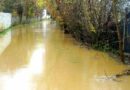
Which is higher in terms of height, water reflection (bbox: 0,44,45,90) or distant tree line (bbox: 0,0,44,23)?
distant tree line (bbox: 0,0,44,23)

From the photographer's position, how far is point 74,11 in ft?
57.8

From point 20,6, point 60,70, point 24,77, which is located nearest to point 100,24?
point 60,70

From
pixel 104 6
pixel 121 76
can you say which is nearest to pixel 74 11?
pixel 104 6

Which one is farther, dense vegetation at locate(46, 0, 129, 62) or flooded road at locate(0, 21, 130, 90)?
dense vegetation at locate(46, 0, 129, 62)

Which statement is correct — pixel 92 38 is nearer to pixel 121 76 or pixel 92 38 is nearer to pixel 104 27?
pixel 104 27

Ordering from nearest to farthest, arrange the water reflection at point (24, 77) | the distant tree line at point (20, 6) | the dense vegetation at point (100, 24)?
the water reflection at point (24, 77) → the dense vegetation at point (100, 24) → the distant tree line at point (20, 6)

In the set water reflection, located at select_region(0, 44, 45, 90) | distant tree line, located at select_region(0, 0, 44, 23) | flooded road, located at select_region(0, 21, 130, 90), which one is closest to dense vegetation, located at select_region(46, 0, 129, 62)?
flooded road, located at select_region(0, 21, 130, 90)

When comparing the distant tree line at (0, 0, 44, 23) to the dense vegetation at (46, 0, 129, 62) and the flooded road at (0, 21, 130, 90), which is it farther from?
the flooded road at (0, 21, 130, 90)

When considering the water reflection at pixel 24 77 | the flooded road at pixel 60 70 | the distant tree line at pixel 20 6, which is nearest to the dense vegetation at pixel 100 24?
the flooded road at pixel 60 70

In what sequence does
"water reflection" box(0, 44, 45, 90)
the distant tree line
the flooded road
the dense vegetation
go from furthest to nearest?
1. the distant tree line
2. the dense vegetation
3. the flooded road
4. "water reflection" box(0, 44, 45, 90)

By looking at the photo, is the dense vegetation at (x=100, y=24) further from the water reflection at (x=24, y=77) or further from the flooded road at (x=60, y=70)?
the water reflection at (x=24, y=77)

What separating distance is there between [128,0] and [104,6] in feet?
5.23

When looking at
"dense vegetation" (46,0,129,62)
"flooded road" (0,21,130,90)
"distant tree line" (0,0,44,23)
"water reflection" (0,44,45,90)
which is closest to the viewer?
"water reflection" (0,44,45,90)

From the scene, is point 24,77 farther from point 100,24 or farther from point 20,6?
point 20,6
